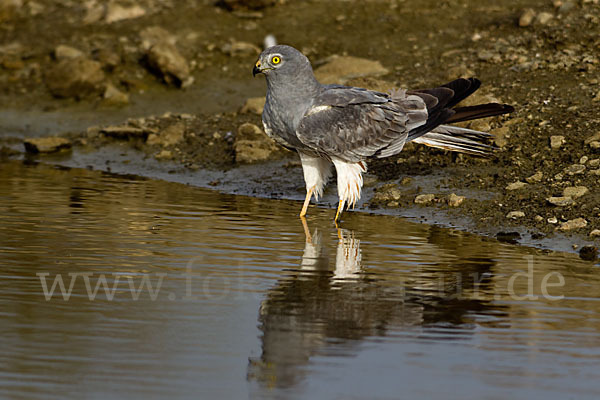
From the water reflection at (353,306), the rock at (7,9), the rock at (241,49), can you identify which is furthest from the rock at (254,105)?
the rock at (7,9)

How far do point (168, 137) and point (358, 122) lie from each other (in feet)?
11.9

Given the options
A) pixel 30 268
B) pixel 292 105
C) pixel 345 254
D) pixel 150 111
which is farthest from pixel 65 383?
pixel 150 111

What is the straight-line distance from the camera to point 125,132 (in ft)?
36.9

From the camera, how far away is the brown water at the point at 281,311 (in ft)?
13.4

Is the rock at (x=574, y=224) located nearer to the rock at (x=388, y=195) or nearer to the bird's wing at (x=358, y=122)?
the bird's wing at (x=358, y=122)

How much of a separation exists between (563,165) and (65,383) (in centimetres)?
560

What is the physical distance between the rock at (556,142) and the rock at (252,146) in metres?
2.97

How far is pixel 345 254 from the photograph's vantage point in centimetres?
660

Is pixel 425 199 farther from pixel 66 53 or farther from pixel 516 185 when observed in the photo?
pixel 66 53

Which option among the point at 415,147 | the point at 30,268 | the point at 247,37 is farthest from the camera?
the point at 247,37

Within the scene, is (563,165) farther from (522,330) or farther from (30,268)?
(30,268)

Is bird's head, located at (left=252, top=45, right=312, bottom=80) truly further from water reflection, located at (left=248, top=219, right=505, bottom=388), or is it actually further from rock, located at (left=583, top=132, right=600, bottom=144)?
rock, located at (left=583, top=132, right=600, bottom=144)

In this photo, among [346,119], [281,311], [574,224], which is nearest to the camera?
[281,311]

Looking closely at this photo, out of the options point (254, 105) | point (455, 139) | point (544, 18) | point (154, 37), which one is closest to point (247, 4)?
point (154, 37)
